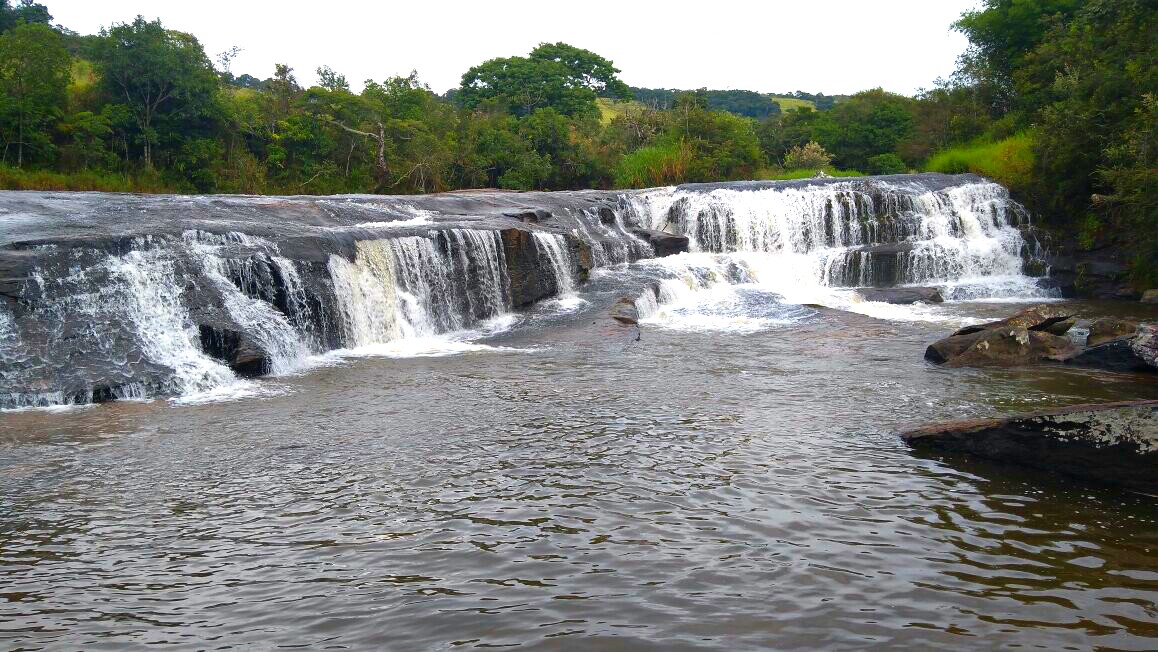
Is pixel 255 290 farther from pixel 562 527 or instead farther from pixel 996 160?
pixel 996 160

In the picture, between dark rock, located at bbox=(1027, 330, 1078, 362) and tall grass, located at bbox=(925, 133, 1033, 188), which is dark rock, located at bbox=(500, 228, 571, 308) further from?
tall grass, located at bbox=(925, 133, 1033, 188)

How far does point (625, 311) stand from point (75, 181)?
19370 mm

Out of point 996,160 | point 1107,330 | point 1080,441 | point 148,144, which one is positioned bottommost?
point 1080,441

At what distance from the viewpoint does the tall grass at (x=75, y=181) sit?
26141mm

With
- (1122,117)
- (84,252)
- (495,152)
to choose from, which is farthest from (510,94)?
(84,252)

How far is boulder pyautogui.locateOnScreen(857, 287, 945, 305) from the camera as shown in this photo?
20.1 m

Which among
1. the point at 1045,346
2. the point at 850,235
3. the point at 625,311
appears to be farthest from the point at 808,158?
the point at 1045,346

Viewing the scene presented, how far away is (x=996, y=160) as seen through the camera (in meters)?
28.4

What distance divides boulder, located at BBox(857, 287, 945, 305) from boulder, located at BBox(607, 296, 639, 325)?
18.8 ft

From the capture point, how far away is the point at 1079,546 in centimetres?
603

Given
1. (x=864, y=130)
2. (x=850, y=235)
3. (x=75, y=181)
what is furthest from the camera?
(x=864, y=130)

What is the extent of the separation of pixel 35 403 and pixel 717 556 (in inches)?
358

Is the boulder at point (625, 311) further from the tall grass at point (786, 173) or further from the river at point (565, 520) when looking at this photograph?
the tall grass at point (786, 173)

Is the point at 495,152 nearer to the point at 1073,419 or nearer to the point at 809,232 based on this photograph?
the point at 809,232
